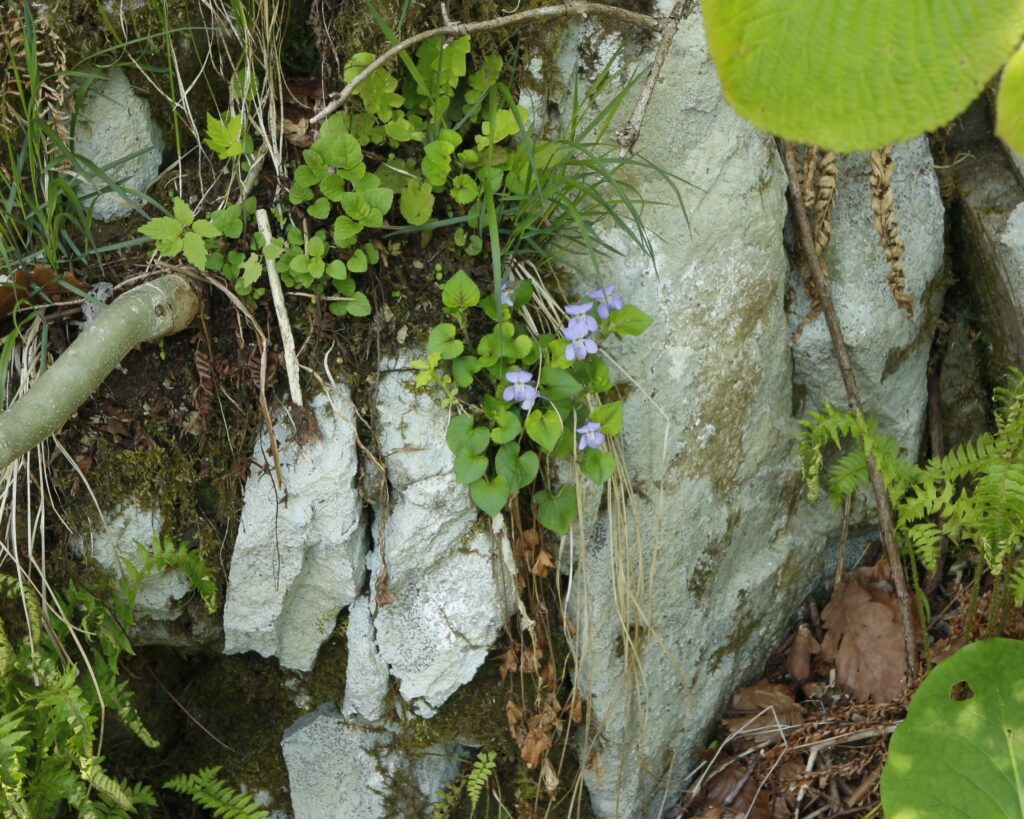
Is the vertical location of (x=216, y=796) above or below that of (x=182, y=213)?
below

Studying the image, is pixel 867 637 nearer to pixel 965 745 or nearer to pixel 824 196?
pixel 965 745

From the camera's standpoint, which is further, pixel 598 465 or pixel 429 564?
pixel 429 564

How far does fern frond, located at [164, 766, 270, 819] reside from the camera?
2.81m

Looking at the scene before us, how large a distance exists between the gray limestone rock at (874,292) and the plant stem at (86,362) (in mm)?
1833

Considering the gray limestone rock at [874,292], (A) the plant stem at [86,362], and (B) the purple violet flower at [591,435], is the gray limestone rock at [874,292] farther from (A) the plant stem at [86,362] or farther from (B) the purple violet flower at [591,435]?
(A) the plant stem at [86,362]

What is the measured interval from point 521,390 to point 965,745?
142 cm

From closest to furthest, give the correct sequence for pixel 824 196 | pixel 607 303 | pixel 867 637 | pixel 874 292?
pixel 607 303, pixel 824 196, pixel 874 292, pixel 867 637

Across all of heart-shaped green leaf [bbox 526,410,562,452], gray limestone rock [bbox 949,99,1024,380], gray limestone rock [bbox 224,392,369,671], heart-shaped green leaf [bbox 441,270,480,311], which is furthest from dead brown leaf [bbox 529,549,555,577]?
gray limestone rock [bbox 949,99,1024,380]

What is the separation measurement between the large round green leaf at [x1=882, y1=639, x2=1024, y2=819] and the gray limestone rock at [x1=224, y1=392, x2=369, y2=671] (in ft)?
4.92

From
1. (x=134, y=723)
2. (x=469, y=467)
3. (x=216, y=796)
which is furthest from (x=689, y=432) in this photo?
(x=216, y=796)

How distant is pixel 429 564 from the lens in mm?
2602

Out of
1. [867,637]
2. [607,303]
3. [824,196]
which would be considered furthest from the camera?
[867,637]

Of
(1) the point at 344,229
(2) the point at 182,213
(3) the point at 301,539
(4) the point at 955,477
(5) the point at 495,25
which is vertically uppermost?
(5) the point at 495,25

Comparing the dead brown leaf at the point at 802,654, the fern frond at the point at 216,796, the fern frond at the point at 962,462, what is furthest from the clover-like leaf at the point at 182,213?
the dead brown leaf at the point at 802,654
